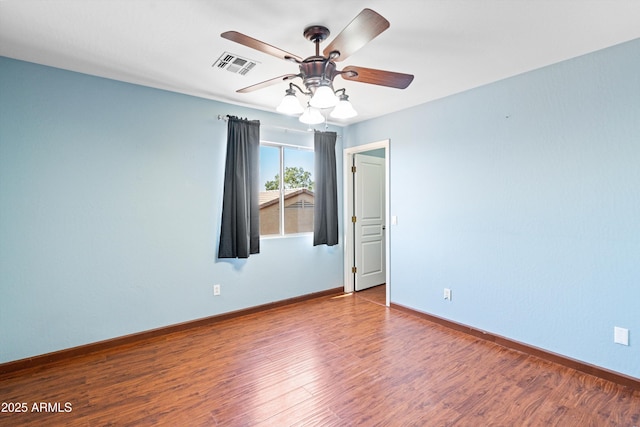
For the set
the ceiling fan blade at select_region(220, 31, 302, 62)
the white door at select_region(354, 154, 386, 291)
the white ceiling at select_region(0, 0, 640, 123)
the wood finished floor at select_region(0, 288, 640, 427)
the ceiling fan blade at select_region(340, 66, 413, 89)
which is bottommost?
the wood finished floor at select_region(0, 288, 640, 427)

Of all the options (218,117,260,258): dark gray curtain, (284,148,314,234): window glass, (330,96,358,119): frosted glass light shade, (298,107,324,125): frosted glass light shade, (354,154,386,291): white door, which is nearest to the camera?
(330,96,358,119): frosted glass light shade

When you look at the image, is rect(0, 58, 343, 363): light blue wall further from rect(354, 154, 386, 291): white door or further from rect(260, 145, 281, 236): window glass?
rect(354, 154, 386, 291): white door

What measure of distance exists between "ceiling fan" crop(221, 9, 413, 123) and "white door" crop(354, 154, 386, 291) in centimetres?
269

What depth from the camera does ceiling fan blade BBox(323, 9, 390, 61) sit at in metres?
1.43

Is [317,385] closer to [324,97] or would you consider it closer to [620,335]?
[324,97]

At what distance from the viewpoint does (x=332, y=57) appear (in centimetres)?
183

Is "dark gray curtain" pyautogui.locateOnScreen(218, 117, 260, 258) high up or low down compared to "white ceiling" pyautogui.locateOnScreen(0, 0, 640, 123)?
down

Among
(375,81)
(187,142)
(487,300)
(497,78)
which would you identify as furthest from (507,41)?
(187,142)

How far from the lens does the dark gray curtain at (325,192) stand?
4.32 m

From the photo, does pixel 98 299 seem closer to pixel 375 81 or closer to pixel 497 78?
pixel 375 81

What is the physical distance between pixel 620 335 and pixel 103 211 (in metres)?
4.47

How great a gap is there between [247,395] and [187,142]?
2.55 metres

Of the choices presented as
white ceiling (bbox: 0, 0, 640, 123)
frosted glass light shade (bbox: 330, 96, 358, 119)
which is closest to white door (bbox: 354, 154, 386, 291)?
white ceiling (bbox: 0, 0, 640, 123)

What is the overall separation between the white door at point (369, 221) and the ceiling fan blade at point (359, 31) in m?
3.01
